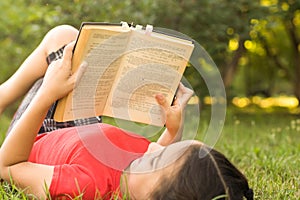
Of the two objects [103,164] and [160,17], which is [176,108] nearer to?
[103,164]

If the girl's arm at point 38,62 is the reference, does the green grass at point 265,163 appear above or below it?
below

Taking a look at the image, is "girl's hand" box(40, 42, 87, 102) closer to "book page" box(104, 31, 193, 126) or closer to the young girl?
the young girl

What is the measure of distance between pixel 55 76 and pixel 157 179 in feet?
1.32

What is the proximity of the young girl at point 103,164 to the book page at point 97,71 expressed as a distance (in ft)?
0.16

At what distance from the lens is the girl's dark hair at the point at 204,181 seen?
1.43 m

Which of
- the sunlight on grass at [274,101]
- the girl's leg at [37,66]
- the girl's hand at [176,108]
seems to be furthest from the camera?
the sunlight on grass at [274,101]

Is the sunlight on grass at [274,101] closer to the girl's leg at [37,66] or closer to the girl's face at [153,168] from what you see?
the girl's leg at [37,66]

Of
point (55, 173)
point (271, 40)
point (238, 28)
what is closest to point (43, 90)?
point (55, 173)

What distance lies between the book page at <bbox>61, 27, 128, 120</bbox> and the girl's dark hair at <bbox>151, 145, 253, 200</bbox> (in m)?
0.37

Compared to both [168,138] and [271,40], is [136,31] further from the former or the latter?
[271,40]

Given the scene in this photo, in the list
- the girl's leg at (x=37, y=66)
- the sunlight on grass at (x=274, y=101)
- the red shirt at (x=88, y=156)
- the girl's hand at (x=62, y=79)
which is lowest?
the sunlight on grass at (x=274, y=101)

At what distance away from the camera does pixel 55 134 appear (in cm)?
192

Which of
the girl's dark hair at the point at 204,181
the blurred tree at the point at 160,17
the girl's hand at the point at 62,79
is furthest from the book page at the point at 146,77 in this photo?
the blurred tree at the point at 160,17

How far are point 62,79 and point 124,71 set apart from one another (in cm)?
21
